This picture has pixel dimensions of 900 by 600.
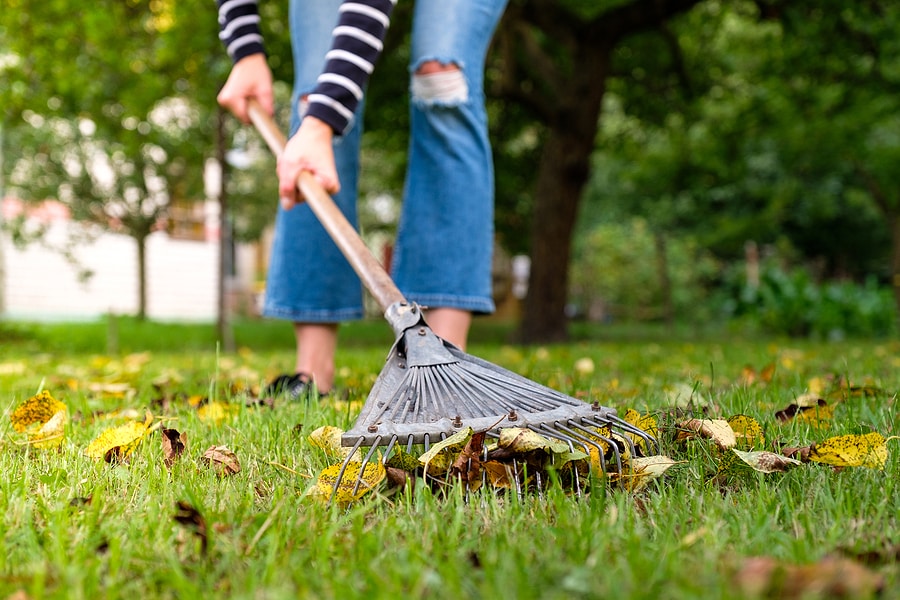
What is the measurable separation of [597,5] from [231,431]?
5818 millimetres

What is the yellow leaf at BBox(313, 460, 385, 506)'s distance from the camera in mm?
1100

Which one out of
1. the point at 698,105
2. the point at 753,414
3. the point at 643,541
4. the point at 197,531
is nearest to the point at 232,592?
→ the point at 197,531

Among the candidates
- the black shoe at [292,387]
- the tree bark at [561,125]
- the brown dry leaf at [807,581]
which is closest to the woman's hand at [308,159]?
the black shoe at [292,387]

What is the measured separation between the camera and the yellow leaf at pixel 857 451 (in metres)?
1.14

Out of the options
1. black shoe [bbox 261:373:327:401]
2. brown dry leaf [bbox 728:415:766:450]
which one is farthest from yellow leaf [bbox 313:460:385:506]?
black shoe [bbox 261:373:327:401]

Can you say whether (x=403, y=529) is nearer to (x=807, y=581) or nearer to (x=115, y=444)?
(x=807, y=581)

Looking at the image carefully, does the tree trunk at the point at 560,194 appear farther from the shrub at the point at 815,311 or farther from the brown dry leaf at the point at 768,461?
the brown dry leaf at the point at 768,461

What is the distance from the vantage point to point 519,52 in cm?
852

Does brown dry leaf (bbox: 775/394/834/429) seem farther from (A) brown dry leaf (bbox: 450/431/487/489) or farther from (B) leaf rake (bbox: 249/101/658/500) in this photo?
(A) brown dry leaf (bbox: 450/431/487/489)

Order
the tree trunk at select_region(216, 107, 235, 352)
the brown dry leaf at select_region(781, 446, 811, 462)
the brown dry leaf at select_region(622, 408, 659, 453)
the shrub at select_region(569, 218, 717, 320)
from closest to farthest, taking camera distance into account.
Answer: the brown dry leaf at select_region(781, 446, 811, 462)
the brown dry leaf at select_region(622, 408, 659, 453)
the tree trunk at select_region(216, 107, 235, 352)
the shrub at select_region(569, 218, 717, 320)

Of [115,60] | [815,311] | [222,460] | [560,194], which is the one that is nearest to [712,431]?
[222,460]

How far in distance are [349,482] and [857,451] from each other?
30.1 inches

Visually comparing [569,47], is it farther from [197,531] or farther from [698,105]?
[197,531]

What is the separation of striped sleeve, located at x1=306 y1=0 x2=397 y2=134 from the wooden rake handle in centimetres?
19
